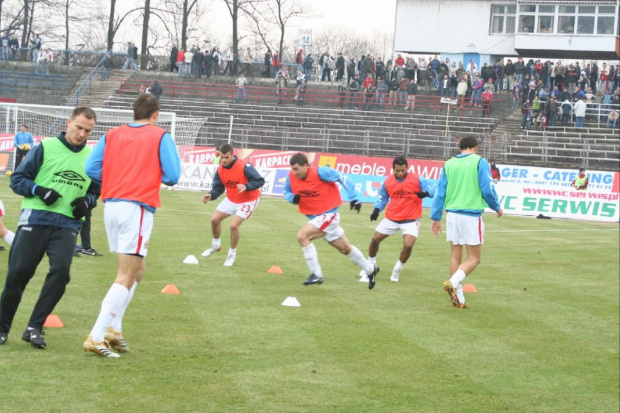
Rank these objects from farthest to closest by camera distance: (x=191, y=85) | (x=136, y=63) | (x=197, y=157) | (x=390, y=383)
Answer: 1. (x=136, y=63)
2. (x=191, y=85)
3. (x=197, y=157)
4. (x=390, y=383)

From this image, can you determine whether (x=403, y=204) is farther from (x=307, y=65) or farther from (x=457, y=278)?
(x=307, y=65)

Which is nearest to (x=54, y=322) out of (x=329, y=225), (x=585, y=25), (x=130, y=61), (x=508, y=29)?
(x=329, y=225)

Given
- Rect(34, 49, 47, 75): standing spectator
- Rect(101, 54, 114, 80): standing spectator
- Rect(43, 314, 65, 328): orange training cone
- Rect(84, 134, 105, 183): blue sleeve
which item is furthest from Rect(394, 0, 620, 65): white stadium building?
Rect(84, 134, 105, 183): blue sleeve

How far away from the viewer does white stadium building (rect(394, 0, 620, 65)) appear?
2024 inches

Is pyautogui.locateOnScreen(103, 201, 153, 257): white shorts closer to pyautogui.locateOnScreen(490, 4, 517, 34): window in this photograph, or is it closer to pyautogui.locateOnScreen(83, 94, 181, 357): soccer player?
pyautogui.locateOnScreen(83, 94, 181, 357): soccer player

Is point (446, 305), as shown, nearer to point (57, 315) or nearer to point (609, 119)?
point (57, 315)

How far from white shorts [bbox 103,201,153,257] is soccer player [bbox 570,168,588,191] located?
25.2 metres

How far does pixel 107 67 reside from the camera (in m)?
51.6

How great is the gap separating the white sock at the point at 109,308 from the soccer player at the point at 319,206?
5.33m

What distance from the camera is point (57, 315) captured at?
358 inches

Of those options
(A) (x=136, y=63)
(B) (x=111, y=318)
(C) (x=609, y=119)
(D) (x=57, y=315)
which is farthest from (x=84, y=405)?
(A) (x=136, y=63)

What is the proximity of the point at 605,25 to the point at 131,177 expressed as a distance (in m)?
48.5

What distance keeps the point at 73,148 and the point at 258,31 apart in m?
58.8

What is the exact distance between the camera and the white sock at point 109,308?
7.17 metres
